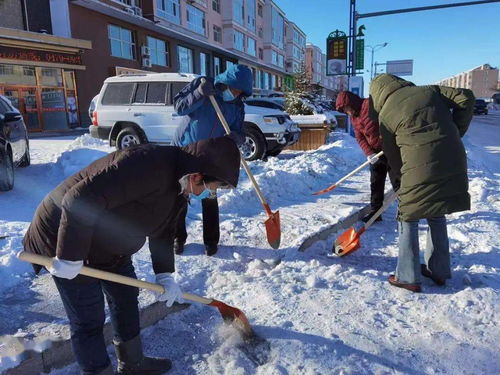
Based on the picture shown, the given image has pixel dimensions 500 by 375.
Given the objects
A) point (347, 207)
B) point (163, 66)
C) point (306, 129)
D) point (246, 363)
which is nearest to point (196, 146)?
point (246, 363)

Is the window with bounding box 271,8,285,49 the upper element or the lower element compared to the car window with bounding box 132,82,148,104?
upper

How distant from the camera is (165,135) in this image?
921cm

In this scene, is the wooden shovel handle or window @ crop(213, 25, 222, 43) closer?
the wooden shovel handle

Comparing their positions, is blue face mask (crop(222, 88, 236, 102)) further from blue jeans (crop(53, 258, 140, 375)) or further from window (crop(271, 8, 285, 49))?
window (crop(271, 8, 285, 49))

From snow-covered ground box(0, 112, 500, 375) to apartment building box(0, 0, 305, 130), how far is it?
15.8 m

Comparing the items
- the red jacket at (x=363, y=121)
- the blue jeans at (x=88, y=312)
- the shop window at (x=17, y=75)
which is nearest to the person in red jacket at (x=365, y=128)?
the red jacket at (x=363, y=121)

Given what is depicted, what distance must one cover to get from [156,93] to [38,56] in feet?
37.6

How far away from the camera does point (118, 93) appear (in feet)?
31.2

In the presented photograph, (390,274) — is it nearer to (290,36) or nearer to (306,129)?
(306,129)

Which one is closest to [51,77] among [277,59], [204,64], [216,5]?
[204,64]

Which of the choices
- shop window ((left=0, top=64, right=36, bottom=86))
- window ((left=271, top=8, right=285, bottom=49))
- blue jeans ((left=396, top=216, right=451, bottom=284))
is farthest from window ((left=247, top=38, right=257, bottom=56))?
blue jeans ((left=396, top=216, right=451, bottom=284))

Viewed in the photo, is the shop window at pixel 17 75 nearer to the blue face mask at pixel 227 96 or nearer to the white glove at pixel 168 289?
the blue face mask at pixel 227 96

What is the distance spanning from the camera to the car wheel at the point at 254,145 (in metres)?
9.48

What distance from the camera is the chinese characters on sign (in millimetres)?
14508
